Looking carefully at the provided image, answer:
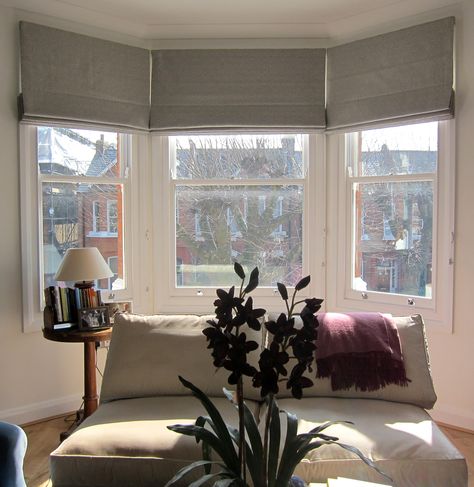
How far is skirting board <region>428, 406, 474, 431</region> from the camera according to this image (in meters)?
3.36

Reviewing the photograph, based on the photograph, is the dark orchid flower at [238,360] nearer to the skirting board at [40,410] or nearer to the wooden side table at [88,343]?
the wooden side table at [88,343]

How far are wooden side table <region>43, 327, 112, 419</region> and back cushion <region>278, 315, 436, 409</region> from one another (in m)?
1.18

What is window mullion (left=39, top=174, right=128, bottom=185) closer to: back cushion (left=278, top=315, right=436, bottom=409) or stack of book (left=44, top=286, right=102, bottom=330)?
stack of book (left=44, top=286, right=102, bottom=330)

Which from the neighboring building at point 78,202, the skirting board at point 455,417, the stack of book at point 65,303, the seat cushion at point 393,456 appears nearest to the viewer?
the seat cushion at point 393,456

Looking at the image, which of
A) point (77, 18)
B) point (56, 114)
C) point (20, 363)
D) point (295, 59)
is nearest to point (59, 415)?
point (20, 363)

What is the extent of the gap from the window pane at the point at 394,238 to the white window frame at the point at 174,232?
0.88 ft

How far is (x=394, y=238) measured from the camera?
3.70 metres

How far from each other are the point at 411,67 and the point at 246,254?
168cm

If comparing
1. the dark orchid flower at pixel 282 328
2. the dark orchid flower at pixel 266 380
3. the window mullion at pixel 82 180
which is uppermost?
the window mullion at pixel 82 180

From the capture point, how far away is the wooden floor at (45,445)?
275cm

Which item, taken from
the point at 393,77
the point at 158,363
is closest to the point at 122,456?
the point at 158,363

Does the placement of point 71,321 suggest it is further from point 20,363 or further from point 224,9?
point 224,9

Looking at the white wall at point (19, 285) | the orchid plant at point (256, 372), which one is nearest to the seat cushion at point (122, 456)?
the orchid plant at point (256, 372)

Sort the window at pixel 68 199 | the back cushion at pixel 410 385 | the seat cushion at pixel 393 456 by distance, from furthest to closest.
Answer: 1. the window at pixel 68 199
2. the back cushion at pixel 410 385
3. the seat cushion at pixel 393 456
